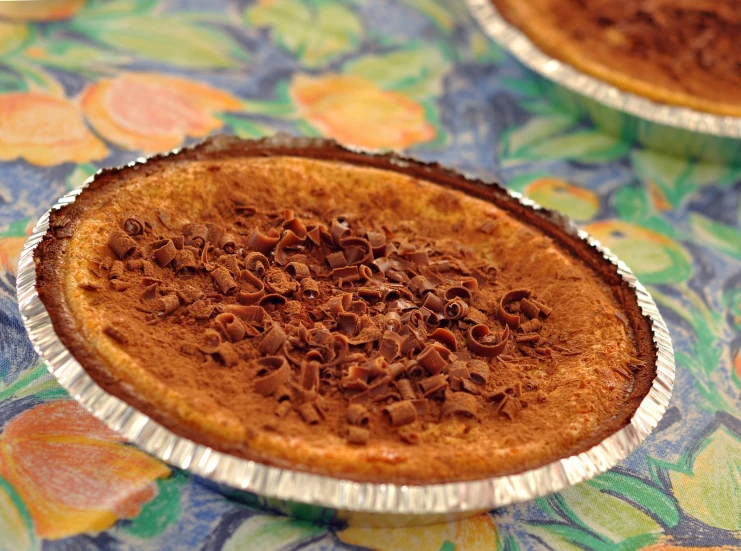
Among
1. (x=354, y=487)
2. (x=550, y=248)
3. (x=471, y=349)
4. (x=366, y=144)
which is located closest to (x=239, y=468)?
(x=354, y=487)

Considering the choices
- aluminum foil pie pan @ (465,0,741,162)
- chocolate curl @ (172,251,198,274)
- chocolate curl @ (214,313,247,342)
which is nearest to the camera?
chocolate curl @ (214,313,247,342)

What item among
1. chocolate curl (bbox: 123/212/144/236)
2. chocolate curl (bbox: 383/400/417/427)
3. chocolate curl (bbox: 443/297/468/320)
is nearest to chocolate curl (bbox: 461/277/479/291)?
chocolate curl (bbox: 443/297/468/320)

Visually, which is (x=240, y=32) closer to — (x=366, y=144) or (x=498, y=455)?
(x=366, y=144)

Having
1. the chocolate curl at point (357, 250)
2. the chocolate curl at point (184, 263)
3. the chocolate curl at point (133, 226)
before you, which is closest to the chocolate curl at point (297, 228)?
the chocolate curl at point (357, 250)

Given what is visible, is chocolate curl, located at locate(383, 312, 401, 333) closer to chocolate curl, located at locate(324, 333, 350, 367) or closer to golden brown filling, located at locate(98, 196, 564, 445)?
golden brown filling, located at locate(98, 196, 564, 445)

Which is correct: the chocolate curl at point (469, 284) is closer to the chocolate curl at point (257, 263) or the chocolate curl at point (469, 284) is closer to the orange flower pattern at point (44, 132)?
the chocolate curl at point (257, 263)

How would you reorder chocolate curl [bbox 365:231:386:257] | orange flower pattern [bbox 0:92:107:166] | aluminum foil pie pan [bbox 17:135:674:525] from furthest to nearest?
orange flower pattern [bbox 0:92:107:166]
chocolate curl [bbox 365:231:386:257]
aluminum foil pie pan [bbox 17:135:674:525]

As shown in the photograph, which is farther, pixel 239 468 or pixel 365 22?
pixel 365 22
